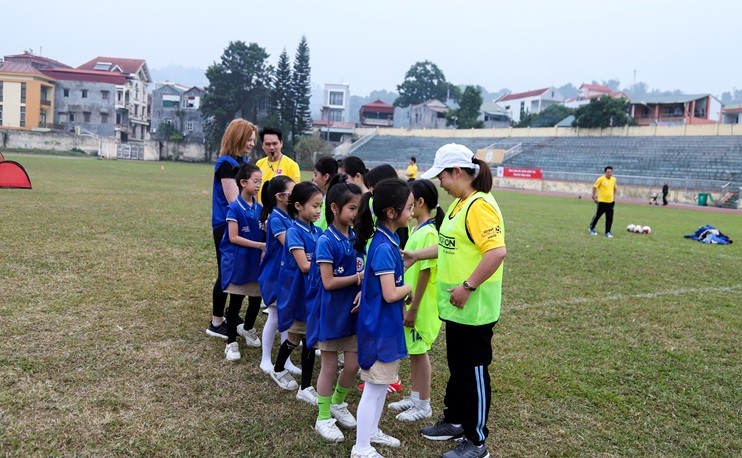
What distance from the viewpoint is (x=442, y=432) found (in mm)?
3646

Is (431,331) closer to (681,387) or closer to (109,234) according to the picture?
(681,387)

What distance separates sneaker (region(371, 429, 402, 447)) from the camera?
3.47m

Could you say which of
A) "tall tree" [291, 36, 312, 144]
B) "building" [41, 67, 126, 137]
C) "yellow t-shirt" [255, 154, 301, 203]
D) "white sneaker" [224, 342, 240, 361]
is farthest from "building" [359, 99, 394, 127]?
"white sneaker" [224, 342, 240, 361]

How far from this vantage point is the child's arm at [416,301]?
3.83 m

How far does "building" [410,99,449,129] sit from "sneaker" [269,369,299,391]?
70244mm

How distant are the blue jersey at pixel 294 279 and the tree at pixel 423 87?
3430 inches

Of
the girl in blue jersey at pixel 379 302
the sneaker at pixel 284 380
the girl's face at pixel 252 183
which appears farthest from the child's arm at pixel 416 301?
Answer: the girl's face at pixel 252 183

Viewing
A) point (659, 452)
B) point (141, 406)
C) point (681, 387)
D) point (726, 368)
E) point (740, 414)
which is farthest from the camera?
point (726, 368)

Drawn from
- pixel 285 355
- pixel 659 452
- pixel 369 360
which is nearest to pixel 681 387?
pixel 659 452

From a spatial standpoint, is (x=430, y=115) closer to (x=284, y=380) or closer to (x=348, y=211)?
(x=284, y=380)

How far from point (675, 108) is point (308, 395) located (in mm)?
62635

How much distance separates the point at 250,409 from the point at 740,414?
11.2 feet

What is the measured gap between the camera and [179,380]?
13.8ft

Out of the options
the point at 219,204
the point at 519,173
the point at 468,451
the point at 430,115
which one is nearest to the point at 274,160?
the point at 219,204
